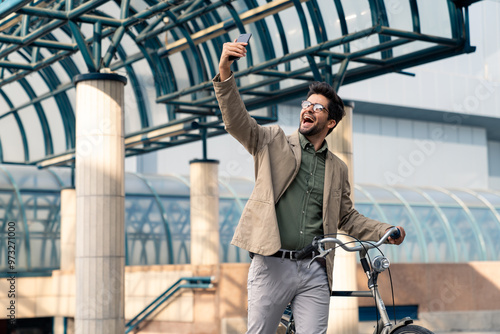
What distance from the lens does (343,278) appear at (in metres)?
13.1

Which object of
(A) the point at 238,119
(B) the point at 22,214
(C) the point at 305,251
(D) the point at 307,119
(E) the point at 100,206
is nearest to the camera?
(A) the point at 238,119

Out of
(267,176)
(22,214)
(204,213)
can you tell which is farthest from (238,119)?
(22,214)

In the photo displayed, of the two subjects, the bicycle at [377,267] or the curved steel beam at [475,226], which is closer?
the bicycle at [377,267]

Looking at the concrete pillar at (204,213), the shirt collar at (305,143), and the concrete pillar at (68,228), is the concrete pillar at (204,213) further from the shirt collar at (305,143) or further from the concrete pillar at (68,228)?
the shirt collar at (305,143)

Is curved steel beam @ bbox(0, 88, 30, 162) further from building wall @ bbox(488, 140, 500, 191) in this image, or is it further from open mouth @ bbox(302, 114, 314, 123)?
building wall @ bbox(488, 140, 500, 191)

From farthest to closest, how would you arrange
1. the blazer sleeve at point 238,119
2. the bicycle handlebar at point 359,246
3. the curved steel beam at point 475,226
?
the curved steel beam at point 475,226, the bicycle handlebar at point 359,246, the blazer sleeve at point 238,119

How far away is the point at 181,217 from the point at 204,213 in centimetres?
623

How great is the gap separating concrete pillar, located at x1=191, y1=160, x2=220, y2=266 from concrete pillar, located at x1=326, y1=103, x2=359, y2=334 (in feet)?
20.3

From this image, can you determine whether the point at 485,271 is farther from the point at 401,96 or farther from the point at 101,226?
the point at 401,96

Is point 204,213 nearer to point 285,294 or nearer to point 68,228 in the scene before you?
point 68,228

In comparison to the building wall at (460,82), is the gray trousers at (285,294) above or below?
below

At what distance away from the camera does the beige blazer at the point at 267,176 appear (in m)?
3.84

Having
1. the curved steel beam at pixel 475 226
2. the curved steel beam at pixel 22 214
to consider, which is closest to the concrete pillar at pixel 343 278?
the curved steel beam at pixel 22 214

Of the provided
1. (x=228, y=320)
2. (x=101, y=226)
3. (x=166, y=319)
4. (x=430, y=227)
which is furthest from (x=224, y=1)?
(x=430, y=227)
